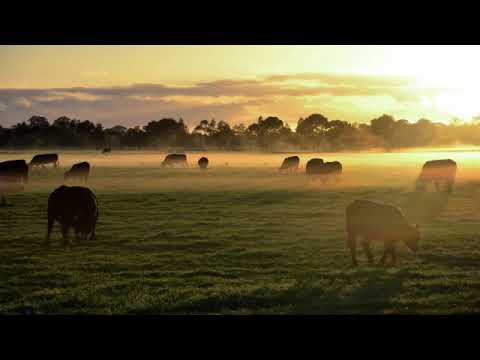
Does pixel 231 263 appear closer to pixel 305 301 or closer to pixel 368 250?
pixel 368 250

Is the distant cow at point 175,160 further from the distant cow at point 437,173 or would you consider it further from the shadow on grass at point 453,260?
the shadow on grass at point 453,260

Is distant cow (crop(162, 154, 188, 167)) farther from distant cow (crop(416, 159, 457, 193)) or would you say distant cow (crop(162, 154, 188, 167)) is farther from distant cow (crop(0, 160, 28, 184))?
distant cow (crop(416, 159, 457, 193))

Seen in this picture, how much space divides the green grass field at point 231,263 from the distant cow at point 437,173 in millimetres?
5761

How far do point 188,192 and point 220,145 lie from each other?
5150 cm

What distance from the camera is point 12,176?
33.2 metres

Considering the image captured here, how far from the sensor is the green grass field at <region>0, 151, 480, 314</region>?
9586 millimetres

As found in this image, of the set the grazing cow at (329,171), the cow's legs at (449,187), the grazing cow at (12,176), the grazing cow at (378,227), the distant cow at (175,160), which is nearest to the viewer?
the grazing cow at (378,227)

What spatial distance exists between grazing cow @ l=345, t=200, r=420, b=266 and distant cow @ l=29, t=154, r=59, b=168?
46.1 meters

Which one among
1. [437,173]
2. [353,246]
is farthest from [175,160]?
[353,246]

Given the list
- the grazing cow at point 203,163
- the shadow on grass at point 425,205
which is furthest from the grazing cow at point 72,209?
the grazing cow at point 203,163

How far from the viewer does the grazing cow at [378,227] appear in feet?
40.9

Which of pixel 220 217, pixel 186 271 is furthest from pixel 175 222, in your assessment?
pixel 186 271

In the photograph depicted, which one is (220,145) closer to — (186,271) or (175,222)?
(175,222)

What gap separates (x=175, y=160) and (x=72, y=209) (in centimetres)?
4954
